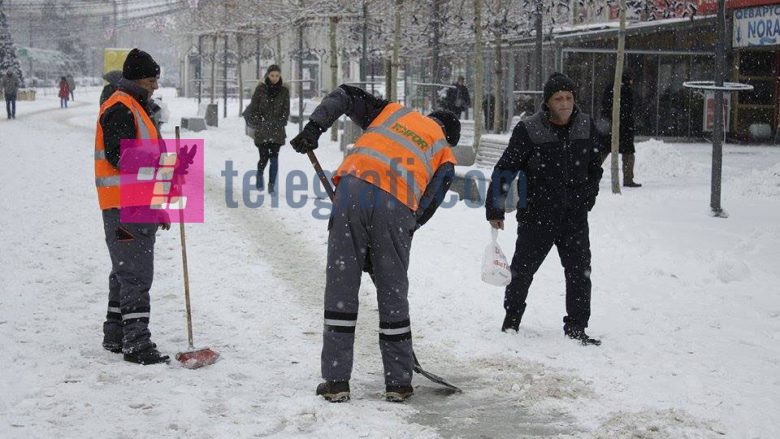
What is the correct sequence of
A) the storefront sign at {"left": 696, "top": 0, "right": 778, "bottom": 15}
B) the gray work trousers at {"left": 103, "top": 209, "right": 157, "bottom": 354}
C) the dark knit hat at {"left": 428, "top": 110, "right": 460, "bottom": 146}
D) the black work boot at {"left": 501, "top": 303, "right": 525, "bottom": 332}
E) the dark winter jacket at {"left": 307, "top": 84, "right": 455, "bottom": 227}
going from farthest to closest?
1. the storefront sign at {"left": 696, "top": 0, "right": 778, "bottom": 15}
2. the black work boot at {"left": 501, "top": 303, "right": 525, "bottom": 332}
3. the gray work trousers at {"left": 103, "top": 209, "right": 157, "bottom": 354}
4. the dark knit hat at {"left": 428, "top": 110, "right": 460, "bottom": 146}
5. the dark winter jacket at {"left": 307, "top": 84, "right": 455, "bottom": 227}

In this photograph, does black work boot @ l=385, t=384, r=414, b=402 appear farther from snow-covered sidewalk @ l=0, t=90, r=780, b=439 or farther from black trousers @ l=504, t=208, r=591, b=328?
black trousers @ l=504, t=208, r=591, b=328

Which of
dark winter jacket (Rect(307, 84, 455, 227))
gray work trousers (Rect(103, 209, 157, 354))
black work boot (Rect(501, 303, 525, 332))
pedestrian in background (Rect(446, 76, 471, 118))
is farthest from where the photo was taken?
pedestrian in background (Rect(446, 76, 471, 118))

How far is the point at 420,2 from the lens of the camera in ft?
67.4

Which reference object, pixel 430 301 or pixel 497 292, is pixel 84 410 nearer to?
pixel 430 301

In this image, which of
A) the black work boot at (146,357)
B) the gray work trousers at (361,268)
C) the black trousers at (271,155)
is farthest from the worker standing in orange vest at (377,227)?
the black trousers at (271,155)

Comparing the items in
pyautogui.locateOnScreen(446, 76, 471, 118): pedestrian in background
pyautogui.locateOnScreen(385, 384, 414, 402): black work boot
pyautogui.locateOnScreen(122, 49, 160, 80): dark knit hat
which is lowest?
pyautogui.locateOnScreen(385, 384, 414, 402): black work boot

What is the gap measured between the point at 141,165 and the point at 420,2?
15317mm

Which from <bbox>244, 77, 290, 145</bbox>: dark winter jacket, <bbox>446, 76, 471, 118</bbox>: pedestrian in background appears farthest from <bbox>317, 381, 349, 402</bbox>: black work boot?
<bbox>446, 76, 471, 118</bbox>: pedestrian in background

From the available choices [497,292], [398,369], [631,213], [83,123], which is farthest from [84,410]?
[83,123]

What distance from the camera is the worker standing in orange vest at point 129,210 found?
19.4 ft

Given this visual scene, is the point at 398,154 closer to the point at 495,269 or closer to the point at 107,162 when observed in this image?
the point at 495,269

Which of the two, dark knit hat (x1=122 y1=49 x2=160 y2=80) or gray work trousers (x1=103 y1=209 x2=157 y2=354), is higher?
dark knit hat (x1=122 y1=49 x2=160 y2=80)

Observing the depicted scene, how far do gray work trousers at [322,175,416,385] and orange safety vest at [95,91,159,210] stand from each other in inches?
58.6

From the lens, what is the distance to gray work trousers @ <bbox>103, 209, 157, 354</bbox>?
5.96m
